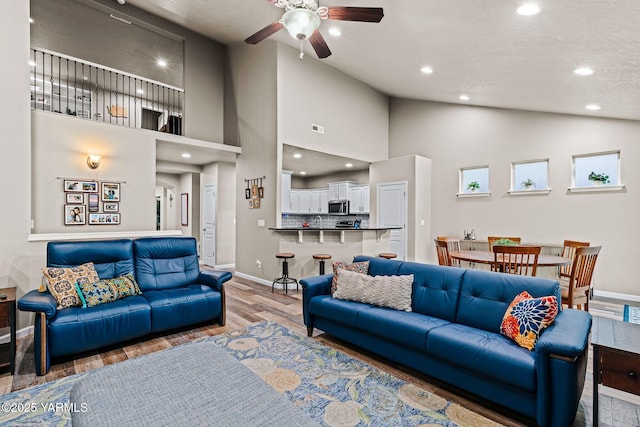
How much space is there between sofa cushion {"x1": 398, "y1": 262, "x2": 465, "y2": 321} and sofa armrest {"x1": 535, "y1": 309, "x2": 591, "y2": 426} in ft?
2.90

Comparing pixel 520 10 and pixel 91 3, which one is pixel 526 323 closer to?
pixel 520 10

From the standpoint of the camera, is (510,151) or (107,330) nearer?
(107,330)

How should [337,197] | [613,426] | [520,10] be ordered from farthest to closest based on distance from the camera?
[337,197] < [520,10] < [613,426]

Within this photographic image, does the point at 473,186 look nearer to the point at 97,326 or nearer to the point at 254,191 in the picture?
the point at 254,191

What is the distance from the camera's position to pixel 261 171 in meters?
6.07

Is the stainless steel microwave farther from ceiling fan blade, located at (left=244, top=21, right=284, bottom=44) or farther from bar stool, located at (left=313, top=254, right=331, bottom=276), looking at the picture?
ceiling fan blade, located at (left=244, top=21, right=284, bottom=44)

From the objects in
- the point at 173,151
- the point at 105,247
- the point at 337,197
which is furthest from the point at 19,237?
the point at 337,197

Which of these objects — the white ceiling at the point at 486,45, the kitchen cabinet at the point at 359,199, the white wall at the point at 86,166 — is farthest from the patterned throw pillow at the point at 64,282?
the kitchen cabinet at the point at 359,199

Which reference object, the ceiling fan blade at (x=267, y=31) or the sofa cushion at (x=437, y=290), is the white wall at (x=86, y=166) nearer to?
the ceiling fan blade at (x=267, y=31)

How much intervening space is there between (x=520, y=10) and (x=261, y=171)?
14.7 feet

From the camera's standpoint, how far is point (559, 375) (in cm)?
178

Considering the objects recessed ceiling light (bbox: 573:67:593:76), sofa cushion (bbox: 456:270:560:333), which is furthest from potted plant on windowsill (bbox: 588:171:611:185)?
sofa cushion (bbox: 456:270:560:333)

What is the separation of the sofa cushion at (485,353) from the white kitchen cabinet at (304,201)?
26.1 feet

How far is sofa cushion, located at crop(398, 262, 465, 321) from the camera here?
279cm
